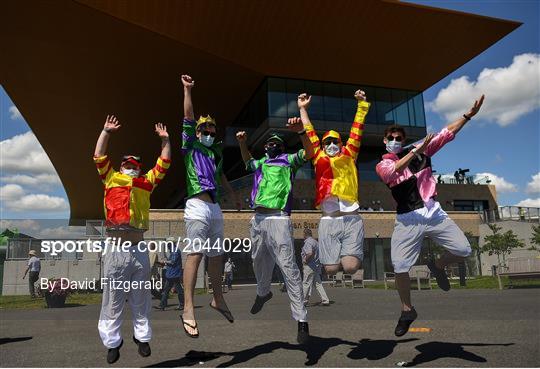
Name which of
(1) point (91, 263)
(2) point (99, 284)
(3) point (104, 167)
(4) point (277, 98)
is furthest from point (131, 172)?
(4) point (277, 98)

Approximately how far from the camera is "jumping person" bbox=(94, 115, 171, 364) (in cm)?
477

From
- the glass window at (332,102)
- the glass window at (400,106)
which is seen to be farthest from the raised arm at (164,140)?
the glass window at (400,106)

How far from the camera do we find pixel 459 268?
8461mm

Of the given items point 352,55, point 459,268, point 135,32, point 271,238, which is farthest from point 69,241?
point 352,55

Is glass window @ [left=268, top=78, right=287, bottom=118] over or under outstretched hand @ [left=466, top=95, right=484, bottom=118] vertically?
over

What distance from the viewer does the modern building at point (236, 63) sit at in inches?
768

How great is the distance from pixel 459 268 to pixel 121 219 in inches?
280

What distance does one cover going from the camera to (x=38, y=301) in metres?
7.96

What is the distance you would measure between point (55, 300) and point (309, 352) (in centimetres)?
528

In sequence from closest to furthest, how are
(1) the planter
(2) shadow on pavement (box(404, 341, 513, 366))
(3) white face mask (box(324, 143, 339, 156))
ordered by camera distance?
(2) shadow on pavement (box(404, 341, 513, 366)) < (3) white face mask (box(324, 143, 339, 156)) < (1) the planter

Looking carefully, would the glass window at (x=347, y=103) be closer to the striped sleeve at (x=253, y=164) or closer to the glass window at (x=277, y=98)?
the glass window at (x=277, y=98)

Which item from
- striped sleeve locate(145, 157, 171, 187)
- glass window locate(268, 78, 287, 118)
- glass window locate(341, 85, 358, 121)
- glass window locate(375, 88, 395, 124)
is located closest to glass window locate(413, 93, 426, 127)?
glass window locate(375, 88, 395, 124)

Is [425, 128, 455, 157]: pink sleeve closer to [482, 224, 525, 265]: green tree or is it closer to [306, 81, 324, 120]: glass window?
[482, 224, 525, 265]: green tree

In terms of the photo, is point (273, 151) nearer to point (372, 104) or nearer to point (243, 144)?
point (243, 144)
